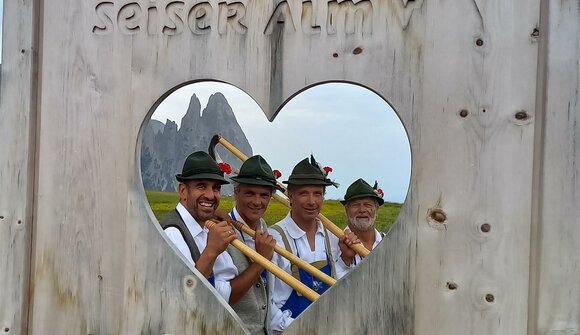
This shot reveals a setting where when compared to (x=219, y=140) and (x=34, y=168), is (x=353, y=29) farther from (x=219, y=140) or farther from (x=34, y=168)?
(x=219, y=140)

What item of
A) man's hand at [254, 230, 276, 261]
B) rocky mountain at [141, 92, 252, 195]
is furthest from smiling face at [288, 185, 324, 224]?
rocky mountain at [141, 92, 252, 195]

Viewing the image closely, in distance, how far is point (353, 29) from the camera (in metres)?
1.78

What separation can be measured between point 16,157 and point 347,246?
202 cm

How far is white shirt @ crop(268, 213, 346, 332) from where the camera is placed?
2.98m

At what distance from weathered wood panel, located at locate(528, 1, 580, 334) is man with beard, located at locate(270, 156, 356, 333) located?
1746mm

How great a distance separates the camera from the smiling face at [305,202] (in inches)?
141

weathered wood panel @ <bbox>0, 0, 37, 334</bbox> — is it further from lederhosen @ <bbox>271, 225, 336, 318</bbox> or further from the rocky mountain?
the rocky mountain

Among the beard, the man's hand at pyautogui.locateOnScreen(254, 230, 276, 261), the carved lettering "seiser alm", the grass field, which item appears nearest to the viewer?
the carved lettering "seiser alm"

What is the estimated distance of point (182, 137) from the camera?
23.7ft

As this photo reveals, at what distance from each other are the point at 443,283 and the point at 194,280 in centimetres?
71

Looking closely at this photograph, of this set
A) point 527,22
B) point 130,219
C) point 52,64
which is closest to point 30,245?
point 130,219

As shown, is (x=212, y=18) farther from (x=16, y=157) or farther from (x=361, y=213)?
(x=361, y=213)

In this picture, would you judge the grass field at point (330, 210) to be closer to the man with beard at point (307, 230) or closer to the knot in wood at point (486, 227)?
the man with beard at point (307, 230)

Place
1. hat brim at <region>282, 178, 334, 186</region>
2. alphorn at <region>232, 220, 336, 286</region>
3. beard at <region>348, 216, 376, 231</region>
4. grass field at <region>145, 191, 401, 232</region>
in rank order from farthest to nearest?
1. grass field at <region>145, 191, 401, 232</region>
2. beard at <region>348, 216, 376, 231</region>
3. hat brim at <region>282, 178, 334, 186</region>
4. alphorn at <region>232, 220, 336, 286</region>
